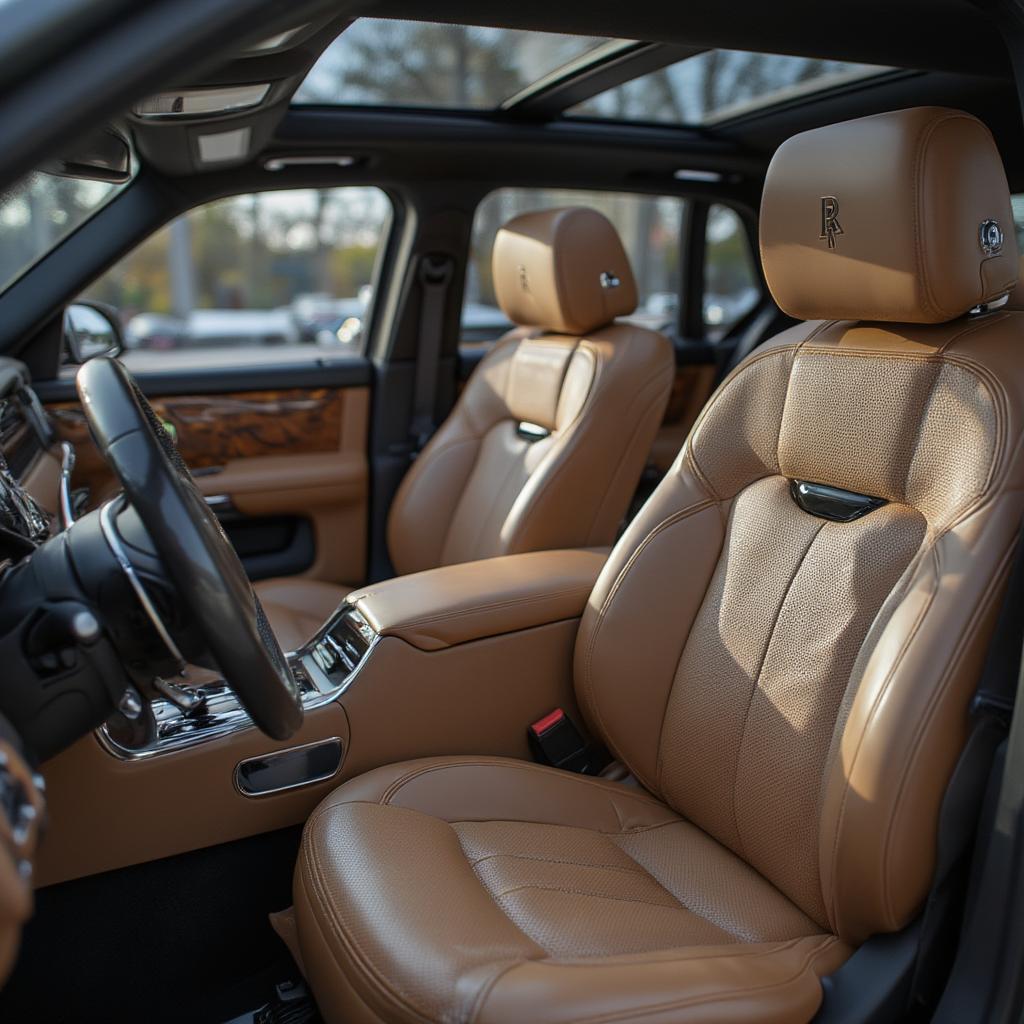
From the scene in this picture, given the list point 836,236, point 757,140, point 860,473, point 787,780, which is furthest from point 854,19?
point 757,140

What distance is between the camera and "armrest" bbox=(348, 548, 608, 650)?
180cm

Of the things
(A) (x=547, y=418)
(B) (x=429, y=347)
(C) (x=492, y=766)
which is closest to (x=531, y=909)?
(C) (x=492, y=766)

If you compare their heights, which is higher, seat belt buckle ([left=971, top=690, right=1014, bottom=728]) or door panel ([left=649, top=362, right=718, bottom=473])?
seat belt buckle ([left=971, top=690, right=1014, bottom=728])

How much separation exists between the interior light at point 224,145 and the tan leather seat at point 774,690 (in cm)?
146

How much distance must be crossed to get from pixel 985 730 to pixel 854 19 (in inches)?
36.6

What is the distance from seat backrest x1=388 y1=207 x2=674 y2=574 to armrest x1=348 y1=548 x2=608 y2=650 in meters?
0.48

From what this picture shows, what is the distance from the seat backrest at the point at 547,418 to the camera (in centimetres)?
250

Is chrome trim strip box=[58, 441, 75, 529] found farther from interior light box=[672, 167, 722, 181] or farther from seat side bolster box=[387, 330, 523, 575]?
interior light box=[672, 167, 722, 181]

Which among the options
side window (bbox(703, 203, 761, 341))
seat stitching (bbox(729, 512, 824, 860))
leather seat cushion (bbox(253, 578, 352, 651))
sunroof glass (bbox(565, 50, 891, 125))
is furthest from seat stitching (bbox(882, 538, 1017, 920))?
side window (bbox(703, 203, 761, 341))

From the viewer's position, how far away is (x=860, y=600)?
1425mm

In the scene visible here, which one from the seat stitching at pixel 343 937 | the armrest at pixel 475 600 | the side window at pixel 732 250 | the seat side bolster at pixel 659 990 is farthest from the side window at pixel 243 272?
the seat side bolster at pixel 659 990

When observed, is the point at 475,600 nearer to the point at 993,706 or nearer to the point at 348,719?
the point at 348,719

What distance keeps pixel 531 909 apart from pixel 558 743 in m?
0.55

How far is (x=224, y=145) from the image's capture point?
256 centimetres
